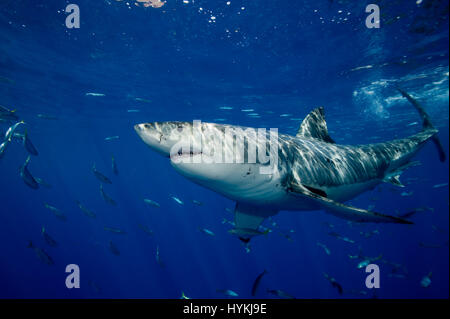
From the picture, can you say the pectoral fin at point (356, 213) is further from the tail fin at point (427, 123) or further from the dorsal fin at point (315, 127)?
the tail fin at point (427, 123)

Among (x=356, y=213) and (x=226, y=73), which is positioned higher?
(x=226, y=73)

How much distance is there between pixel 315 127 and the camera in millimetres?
5445

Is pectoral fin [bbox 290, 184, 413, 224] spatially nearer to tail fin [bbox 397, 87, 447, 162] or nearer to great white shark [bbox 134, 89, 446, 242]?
great white shark [bbox 134, 89, 446, 242]

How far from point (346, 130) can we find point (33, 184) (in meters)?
28.3

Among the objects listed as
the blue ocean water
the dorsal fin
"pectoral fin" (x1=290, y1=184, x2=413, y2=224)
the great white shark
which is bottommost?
"pectoral fin" (x1=290, y1=184, x2=413, y2=224)

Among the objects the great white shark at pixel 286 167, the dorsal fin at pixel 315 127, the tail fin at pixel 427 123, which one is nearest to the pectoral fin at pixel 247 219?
the great white shark at pixel 286 167

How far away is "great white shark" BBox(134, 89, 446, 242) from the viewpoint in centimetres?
244

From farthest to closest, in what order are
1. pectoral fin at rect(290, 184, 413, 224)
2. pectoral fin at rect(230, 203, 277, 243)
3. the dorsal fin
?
the dorsal fin < pectoral fin at rect(230, 203, 277, 243) < pectoral fin at rect(290, 184, 413, 224)

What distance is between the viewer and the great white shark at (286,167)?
2443mm

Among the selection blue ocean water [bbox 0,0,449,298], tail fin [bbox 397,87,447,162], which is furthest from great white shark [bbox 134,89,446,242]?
blue ocean water [bbox 0,0,449,298]

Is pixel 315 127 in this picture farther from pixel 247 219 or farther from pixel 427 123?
pixel 427 123

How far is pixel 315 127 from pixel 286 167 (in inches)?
101

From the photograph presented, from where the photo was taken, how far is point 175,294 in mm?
27156

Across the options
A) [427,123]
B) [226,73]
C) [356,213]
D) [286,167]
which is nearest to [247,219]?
[286,167]
